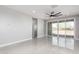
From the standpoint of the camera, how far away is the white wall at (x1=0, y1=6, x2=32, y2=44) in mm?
4914

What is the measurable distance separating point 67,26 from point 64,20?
34.1 inches

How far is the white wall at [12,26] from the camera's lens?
4.91 meters

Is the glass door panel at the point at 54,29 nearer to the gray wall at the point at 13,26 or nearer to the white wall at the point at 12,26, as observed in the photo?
the gray wall at the point at 13,26

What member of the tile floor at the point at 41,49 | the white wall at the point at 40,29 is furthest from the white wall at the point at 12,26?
the white wall at the point at 40,29

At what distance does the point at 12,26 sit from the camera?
5.64 meters

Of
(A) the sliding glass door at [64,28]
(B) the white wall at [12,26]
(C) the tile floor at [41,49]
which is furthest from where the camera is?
(A) the sliding glass door at [64,28]

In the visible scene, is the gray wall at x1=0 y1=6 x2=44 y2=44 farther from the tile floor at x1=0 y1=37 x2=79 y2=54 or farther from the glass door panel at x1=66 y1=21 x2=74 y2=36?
the glass door panel at x1=66 y1=21 x2=74 y2=36

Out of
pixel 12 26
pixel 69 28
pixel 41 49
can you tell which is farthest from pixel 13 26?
pixel 69 28

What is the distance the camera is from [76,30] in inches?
305

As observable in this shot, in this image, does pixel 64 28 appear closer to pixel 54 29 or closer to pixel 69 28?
pixel 69 28

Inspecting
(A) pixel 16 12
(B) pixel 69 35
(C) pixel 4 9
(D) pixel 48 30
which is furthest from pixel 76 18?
(C) pixel 4 9

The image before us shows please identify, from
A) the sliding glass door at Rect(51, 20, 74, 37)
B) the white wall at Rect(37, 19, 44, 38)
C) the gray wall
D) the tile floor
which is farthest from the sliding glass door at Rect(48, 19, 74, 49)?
the tile floor
